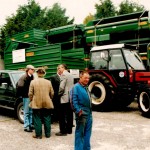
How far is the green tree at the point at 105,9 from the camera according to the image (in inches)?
1235

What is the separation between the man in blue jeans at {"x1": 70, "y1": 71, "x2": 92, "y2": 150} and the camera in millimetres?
4969

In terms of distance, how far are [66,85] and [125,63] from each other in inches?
127

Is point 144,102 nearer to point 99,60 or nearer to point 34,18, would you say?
point 99,60

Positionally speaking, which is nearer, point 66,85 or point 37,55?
point 66,85

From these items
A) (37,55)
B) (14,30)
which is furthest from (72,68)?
(14,30)

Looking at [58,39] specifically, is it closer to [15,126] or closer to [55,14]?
[15,126]

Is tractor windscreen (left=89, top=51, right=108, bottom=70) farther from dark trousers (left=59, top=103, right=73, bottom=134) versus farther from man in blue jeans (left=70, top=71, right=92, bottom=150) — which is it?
man in blue jeans (left=70, top=71, right=92, bottom=150)

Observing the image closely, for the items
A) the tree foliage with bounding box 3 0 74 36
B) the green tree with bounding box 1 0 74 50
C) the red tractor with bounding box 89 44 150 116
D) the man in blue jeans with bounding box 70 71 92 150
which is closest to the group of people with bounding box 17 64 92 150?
the man in blue jeans with bounding box 70 71 92 150

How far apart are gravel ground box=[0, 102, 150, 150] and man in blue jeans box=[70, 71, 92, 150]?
0.87 meters

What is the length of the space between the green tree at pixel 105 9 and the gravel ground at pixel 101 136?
23811mm

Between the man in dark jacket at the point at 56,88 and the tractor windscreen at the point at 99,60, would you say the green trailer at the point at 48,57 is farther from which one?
the man in dark jacket at the point at 56,88

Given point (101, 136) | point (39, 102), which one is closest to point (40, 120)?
point (39, 102)

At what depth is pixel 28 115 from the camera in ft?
23.9

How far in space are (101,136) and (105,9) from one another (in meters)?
26.1
